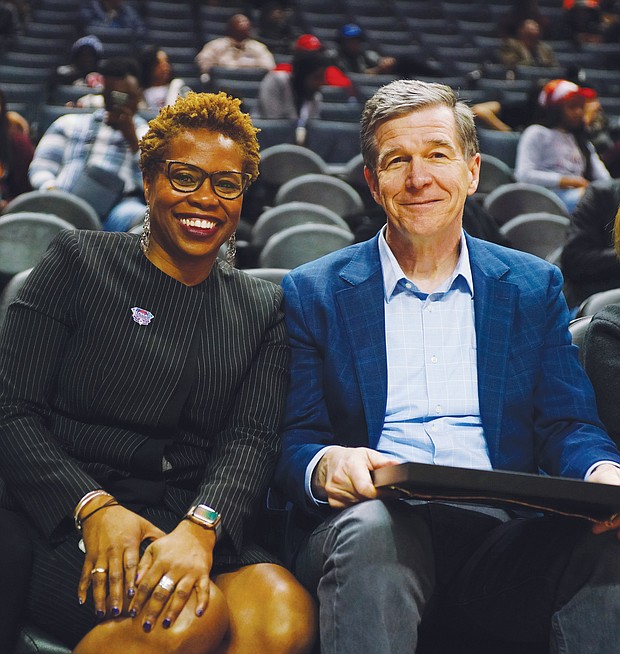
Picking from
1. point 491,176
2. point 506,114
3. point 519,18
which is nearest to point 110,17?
point 506,114

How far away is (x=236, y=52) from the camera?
7.15m

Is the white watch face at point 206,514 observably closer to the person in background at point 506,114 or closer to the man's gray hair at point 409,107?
the man's gray hair at point 409,107

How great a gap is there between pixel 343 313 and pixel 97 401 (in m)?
0.44

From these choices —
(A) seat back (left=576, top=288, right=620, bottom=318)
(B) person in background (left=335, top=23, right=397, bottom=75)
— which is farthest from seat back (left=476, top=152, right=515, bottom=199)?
(A) seat back (left=576, top=288, right=620, bottom=318)

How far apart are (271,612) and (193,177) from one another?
0.72 meters

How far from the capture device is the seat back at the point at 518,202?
165 inches

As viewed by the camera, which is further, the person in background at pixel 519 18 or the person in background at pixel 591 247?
the person in background at pixel 519 18

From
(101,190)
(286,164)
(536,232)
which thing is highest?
(101,190)

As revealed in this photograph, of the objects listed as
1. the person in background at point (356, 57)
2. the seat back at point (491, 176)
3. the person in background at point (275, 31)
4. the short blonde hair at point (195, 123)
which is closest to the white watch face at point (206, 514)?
the short blonde hair at point (195, 123)

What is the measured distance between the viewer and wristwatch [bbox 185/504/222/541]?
1.35m

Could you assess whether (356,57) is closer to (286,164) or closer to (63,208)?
(286,164)

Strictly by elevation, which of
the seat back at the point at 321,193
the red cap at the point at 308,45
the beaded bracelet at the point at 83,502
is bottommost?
the seat back at the point at 321,193

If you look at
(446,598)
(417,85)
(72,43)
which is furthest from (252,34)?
(446,598)

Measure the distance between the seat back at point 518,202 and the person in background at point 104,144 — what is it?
1612 mm
